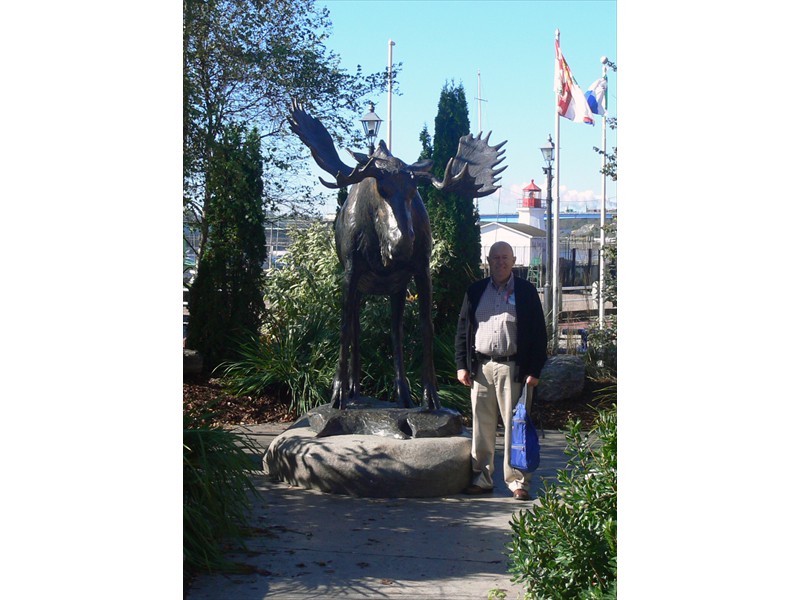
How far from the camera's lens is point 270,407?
10156 millimetres

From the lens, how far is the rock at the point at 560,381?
10.5m

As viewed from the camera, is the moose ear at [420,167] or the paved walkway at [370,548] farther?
the moose ear at [420,167]

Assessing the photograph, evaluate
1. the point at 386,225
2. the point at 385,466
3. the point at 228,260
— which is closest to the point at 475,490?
the point at 385,466

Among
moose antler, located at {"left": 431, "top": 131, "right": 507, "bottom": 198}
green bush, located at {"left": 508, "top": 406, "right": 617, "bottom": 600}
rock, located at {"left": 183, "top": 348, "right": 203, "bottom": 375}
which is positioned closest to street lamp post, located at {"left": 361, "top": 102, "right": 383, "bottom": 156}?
rock, located at {"left": 183, "top": 348, "right": 203, "bottom": 375}

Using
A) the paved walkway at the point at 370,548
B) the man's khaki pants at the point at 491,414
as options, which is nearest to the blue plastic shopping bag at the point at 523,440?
the man's khaki pants at the point at 491,414

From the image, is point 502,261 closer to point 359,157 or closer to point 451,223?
point 359,157

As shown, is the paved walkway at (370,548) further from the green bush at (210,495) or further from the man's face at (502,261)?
the man's face at (502,261)

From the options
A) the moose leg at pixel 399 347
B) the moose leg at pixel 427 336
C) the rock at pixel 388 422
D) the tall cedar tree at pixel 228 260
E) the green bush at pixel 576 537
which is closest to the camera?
the green bush at pixel 576 537

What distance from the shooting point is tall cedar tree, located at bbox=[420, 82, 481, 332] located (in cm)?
1184

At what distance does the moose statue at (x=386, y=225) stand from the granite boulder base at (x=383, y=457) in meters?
0.29
